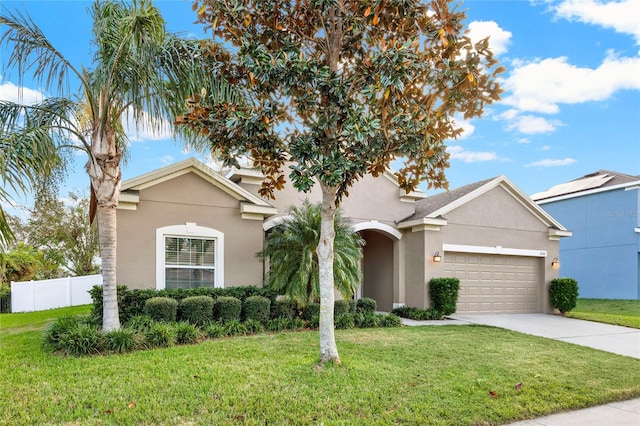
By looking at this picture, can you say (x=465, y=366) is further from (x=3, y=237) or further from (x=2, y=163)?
(x=2, y=163)

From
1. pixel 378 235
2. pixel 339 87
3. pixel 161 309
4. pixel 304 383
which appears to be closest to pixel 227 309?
pixel 161 309

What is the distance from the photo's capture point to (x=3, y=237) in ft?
20.0

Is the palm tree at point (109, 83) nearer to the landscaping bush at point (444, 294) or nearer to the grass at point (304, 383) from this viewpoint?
the grass at point (304, 383)

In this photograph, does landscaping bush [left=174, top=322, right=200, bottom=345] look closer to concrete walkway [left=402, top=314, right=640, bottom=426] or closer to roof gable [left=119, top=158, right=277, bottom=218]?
roof gable [left=119, top=158, right=277, bottom=218]

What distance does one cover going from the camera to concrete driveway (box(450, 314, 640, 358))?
9701mm

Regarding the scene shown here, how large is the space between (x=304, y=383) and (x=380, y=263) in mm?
9914

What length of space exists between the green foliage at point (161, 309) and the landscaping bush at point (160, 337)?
1124 millimetres

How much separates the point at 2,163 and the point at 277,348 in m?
5.25

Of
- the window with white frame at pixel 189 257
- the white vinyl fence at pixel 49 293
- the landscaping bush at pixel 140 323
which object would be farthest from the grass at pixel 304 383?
the white vinyl fence at pixel 49 293

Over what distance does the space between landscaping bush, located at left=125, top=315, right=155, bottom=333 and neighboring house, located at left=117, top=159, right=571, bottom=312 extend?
1.53 m

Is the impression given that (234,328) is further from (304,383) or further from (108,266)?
(304,383)

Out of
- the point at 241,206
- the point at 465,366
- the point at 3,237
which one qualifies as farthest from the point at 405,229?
the point at 3,237

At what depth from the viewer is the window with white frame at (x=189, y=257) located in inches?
420

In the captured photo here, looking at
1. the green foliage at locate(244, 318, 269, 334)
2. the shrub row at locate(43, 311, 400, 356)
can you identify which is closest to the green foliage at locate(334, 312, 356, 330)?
the shrub row at locate(43, 311, 400, 356)
